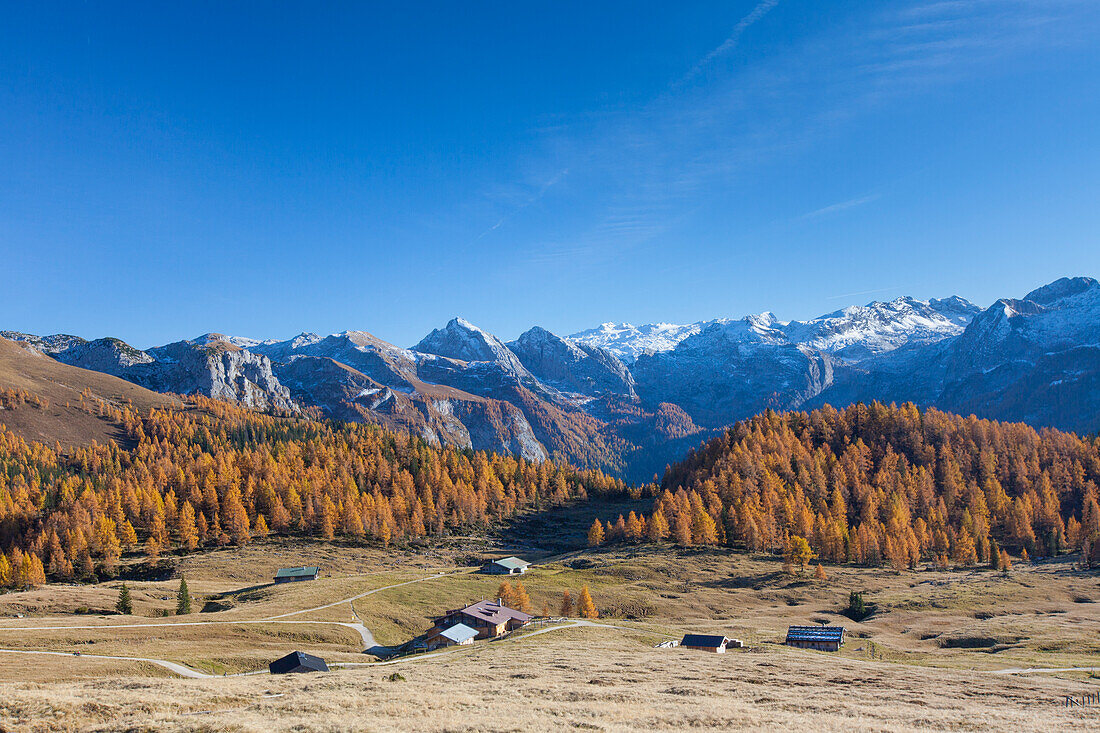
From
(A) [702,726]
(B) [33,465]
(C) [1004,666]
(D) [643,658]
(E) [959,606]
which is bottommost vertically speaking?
(E) [959,606]

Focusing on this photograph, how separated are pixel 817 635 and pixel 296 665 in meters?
59.4

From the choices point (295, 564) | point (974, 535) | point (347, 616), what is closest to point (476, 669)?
point (347, 616)

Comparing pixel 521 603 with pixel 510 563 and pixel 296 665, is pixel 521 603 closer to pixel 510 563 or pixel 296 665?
pixel 510 563

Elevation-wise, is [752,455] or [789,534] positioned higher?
[752,455]

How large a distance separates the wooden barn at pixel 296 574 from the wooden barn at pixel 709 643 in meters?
79.5

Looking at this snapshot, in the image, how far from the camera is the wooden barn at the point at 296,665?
5634 centimetres

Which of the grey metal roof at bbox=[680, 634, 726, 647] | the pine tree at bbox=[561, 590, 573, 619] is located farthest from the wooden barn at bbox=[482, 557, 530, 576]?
the grey metal roof at bbox=[680, 634, 726, 647]

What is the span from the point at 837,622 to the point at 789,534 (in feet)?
176

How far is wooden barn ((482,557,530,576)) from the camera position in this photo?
122 metres

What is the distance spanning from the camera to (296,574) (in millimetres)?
118125

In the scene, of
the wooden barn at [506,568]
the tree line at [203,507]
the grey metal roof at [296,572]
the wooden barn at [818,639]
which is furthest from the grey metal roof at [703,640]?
the tree line at [203,507]

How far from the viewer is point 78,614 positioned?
86.6 m

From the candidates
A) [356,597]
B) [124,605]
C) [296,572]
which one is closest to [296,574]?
[296,572]

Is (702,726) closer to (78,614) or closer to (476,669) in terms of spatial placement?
(476,669)
